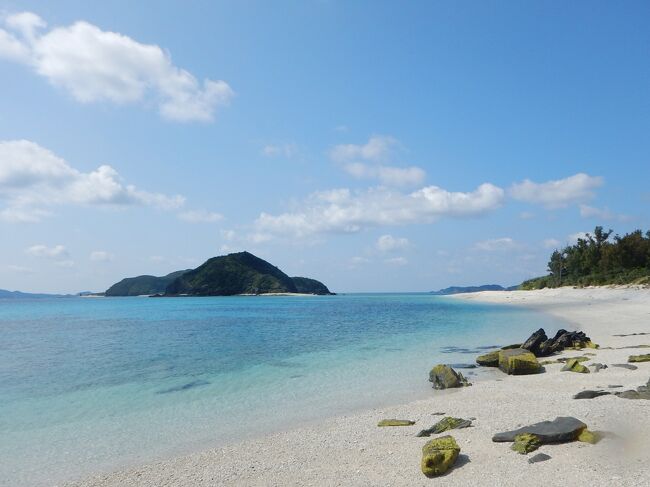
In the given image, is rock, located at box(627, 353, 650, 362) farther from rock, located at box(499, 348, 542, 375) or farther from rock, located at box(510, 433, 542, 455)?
rock, located at box(510, 433, 542, 455)

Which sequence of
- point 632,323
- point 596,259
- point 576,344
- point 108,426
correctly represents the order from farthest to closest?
point 596,259 → point 632,323 → point 576,344 → point 108,426

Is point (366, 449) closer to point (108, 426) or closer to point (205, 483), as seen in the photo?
point (205, 483)

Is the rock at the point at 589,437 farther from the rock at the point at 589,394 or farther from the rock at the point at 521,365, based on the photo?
the rock at the point at 521,365

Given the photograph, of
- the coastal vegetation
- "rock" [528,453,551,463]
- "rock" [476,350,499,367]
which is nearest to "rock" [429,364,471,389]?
"rock" [476,350,499,367]

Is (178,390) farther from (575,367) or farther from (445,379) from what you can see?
(575,367)

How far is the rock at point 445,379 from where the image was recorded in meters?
19.5

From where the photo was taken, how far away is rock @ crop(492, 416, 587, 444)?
10.4m

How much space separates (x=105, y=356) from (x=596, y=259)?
11710 cm

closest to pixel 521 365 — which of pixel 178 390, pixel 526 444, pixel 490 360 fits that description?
pixel 490 360

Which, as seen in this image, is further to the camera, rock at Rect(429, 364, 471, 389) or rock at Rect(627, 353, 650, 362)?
rock at Rect(627, 353, 650, 362)

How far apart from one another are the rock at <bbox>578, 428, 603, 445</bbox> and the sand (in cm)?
15

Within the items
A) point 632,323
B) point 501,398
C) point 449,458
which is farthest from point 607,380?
point 632,323

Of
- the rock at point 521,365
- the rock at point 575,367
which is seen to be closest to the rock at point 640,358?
the rock at point 575,367

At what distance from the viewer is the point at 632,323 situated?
40.6 meters
